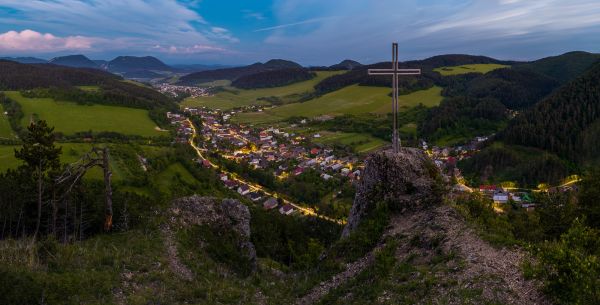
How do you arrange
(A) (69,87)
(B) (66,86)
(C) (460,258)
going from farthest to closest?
(B) (66,86), (A) (69,87), (C) (460,258)

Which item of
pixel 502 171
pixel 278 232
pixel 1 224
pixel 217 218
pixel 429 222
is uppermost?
pixel 429 222

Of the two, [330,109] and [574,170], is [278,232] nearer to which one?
[574,170]

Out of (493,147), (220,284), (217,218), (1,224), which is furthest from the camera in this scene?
(493,147)

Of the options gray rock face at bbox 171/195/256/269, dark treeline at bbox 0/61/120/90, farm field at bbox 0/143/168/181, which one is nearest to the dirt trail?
gray rock face at bbox 171/195/256/269

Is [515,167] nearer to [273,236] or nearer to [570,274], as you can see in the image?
[273,236]

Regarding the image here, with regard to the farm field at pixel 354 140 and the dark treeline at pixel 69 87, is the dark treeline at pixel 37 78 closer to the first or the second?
the dark treeline at pixel 69 87

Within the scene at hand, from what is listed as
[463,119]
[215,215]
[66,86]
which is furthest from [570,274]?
[66,86]

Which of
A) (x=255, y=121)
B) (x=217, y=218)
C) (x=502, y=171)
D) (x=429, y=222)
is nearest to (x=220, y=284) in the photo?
(x=217, y=218)
